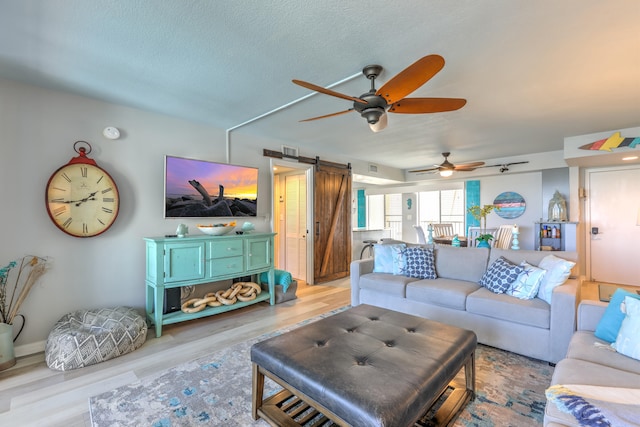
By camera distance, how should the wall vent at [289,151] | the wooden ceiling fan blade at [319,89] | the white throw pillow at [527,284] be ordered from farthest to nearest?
1. the wall vent at [289,151]
2. the white throw pillow at [527,284]
3. the wooden ceiling fan blade at [319,89]

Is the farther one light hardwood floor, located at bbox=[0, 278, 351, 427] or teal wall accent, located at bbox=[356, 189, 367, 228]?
teal wall accent, located at bbox=[356, 189, 367, 228]

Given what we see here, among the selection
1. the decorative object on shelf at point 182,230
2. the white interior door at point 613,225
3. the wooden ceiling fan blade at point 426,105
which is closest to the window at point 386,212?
the white interior door at point 613,225

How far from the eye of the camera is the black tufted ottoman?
125cm

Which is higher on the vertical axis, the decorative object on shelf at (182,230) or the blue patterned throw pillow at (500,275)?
the decorative object on shelf at (182,230)

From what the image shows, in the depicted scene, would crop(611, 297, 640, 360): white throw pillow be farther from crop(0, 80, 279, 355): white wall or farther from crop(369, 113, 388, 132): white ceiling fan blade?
crop(0, 80, 279, 355): white wall

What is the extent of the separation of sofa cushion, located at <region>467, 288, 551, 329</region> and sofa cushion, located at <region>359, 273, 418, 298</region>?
723 millimetres

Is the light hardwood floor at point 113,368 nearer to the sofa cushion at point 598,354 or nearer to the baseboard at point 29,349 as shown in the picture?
the baseboard at point 29,349

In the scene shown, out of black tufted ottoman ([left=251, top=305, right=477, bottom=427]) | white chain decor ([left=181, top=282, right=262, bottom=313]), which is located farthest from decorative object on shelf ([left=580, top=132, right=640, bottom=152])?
white chain decor ([left=181, top=282, right=262, bottom=313])

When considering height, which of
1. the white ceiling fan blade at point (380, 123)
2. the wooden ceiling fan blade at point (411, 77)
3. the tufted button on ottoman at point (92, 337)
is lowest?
the tufted button on ottoman at point (92, 337)

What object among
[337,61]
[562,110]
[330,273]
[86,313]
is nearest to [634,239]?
[562,110]

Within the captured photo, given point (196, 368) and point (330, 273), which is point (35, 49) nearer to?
point (196, 368)

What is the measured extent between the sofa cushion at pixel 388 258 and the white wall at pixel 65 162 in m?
2.44

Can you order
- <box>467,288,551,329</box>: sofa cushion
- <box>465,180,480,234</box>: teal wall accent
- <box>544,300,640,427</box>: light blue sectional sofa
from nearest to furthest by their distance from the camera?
<box>544,300,640,427</box>: light blue sectional sofa
<box>467,288,551,329</box>: sofa cushion
<box>465,180,480,234</box>: teal wall accent

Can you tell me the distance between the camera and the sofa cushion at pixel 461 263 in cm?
328
